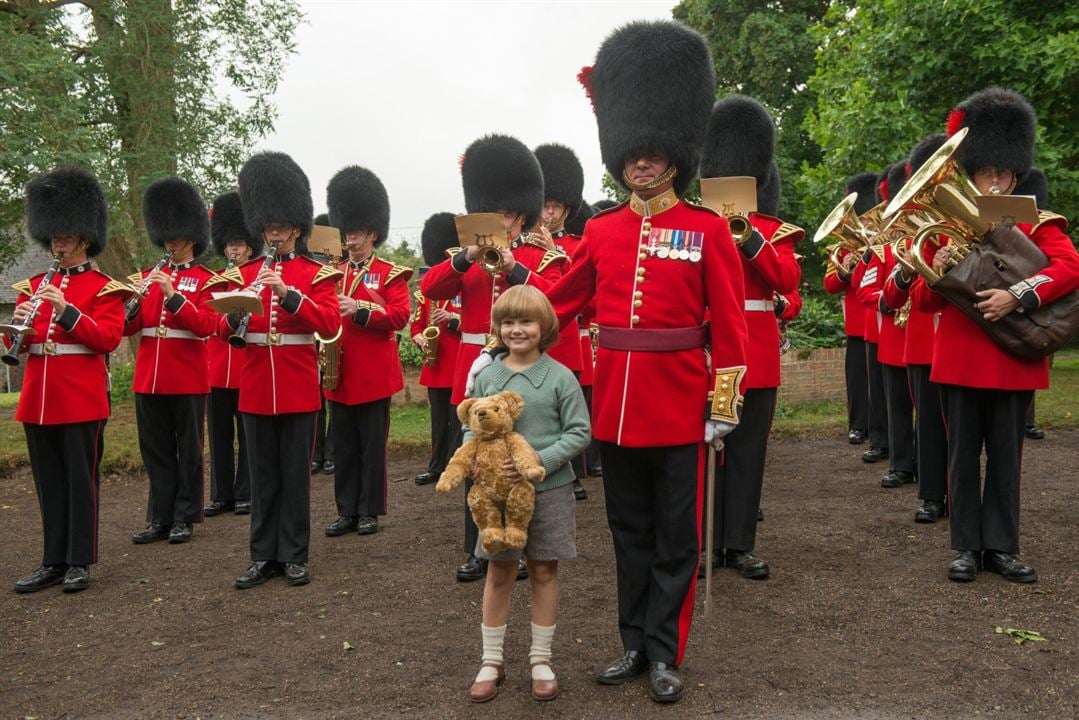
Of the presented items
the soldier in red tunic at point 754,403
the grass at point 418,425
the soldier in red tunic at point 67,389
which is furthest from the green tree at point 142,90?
the soldier in red tunic at point 754,403

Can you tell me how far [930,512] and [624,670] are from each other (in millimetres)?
3164

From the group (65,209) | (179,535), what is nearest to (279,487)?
(179,535)

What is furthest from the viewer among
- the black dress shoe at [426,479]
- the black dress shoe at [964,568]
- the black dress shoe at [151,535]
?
the black dress shoe at [426,479]

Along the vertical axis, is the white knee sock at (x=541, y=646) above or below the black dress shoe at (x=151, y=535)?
above

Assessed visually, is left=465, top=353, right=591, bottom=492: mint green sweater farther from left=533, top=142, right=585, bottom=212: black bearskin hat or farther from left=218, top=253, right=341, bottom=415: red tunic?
left=533, top=142, right=585, bottom=212: black bearskin hat

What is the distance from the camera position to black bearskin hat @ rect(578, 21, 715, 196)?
12.6 ft

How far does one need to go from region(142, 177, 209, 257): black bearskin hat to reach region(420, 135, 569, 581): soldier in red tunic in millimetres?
2216

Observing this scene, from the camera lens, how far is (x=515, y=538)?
3.57m

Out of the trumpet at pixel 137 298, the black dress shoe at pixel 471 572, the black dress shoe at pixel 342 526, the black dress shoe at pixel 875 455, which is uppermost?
the trumpet at pixel 137 298

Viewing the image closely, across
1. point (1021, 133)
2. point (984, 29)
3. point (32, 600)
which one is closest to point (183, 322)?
point (32, 600)

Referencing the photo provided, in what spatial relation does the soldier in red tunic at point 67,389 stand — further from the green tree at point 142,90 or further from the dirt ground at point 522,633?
the green tree at point 142,90

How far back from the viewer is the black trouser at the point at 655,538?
3742mm

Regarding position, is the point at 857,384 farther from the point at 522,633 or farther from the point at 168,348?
the point at 168,348

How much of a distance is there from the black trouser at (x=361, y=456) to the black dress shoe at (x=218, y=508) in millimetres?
1312
